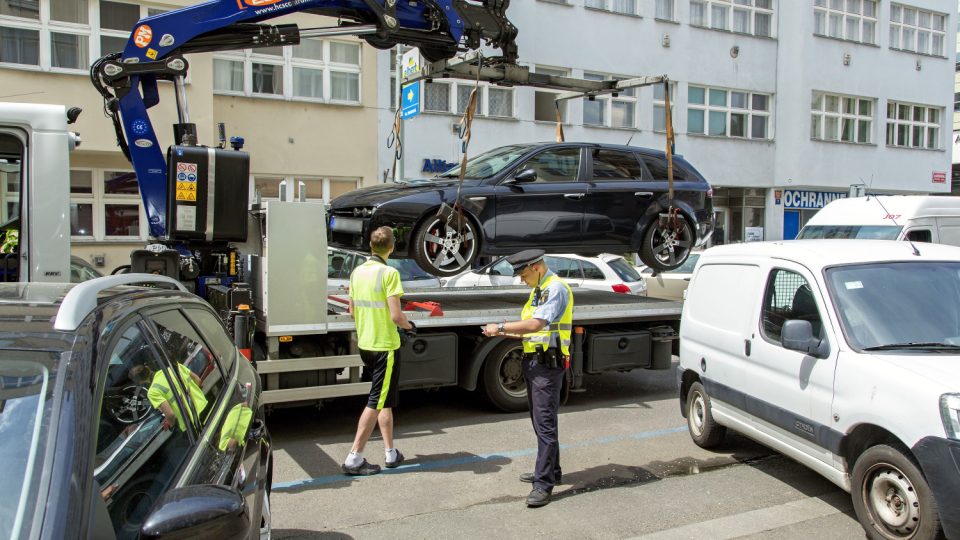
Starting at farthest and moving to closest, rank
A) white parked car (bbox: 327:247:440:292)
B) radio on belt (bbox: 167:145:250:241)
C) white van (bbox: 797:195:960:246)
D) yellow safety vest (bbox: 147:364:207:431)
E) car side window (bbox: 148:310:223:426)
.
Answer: white van (bbox: 797:195:960:246) < white parked car (bbox: 327:247:440:292) < radio on belt (bbox: 167:145:250:241) < car side window (bbox: 148:310:223:426) < yellow safety vest (bbox: 147:364:207:431)

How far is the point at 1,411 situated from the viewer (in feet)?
6.74

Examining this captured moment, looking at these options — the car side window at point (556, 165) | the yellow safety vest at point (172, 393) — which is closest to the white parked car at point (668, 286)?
the car side window at point (556, 165)

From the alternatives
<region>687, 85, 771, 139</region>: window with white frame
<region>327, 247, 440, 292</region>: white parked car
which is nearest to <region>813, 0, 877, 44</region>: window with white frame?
<region>687, 85, 771, 139</region>: window with white frame

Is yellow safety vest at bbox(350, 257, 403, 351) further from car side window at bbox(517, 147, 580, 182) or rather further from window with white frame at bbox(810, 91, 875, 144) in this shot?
window with white frame at bbox(810, 91, 875, 144)

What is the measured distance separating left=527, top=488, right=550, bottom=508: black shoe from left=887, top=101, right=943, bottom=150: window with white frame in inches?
1100

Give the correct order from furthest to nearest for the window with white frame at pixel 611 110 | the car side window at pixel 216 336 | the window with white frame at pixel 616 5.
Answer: the window with white frame at pixel 611 110
the window with white frame at pixel 616 5
the car side window at pixel 216 336

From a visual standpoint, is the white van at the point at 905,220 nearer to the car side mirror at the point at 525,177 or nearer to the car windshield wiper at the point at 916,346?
the car side mirror at the point at 525,177

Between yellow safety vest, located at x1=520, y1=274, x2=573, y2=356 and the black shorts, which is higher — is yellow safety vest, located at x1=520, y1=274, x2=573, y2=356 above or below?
above

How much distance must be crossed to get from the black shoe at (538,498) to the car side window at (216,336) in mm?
2204

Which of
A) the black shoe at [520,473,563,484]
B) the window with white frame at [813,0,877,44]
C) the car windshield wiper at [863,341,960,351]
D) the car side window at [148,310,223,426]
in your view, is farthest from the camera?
the window with white frame at [813,0,877,44]

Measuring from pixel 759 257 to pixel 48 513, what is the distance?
200 inches

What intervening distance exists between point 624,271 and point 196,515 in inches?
433

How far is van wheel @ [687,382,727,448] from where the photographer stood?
6.25m

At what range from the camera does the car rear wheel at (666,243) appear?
863cm
